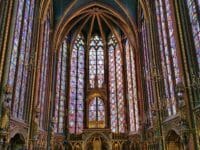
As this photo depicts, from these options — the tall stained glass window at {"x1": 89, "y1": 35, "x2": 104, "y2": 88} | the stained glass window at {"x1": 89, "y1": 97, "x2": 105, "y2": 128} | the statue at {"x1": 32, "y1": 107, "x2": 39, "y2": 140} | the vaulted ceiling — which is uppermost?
the vaulted ceiling

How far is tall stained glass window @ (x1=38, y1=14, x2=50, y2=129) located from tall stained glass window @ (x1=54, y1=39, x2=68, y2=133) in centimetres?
338

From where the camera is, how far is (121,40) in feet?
108

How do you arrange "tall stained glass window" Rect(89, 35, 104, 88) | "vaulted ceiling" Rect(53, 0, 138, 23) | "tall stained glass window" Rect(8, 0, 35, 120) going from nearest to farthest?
"tall stained glass window" Rect(8, 0, 35, 120) → "vaulted ceiling" Rect(53, 0, 138, 23) → "tall stained glass window" Rect(89, 35, 104, 88)

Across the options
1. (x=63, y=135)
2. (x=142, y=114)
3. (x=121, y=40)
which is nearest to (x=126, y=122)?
(x=142, y=114)

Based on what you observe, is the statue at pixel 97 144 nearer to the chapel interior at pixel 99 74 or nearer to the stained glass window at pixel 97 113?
the chapel interior at pixel 99 74

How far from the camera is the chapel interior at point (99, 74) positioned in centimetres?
1506

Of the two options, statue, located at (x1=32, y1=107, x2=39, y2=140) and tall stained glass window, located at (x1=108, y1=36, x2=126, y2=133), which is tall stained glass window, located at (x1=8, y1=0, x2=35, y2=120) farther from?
tall stained glass window, located at (x1=108, y1=36, x2=126, y2=133)

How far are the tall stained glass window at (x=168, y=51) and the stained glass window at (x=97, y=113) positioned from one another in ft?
38.4

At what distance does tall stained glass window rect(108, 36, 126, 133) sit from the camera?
1168 inches

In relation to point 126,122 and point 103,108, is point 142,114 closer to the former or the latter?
point 126,122

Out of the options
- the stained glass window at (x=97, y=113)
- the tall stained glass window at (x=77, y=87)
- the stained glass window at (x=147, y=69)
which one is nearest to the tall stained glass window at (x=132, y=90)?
the stained glass window at (x=147, y=69)

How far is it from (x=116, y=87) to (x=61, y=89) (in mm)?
6985

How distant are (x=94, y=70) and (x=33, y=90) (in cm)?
1378

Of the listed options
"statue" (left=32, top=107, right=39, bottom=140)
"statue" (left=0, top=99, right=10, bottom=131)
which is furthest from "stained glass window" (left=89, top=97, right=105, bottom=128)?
"statue" (left=0, top=99, right=10, bottom=131)
